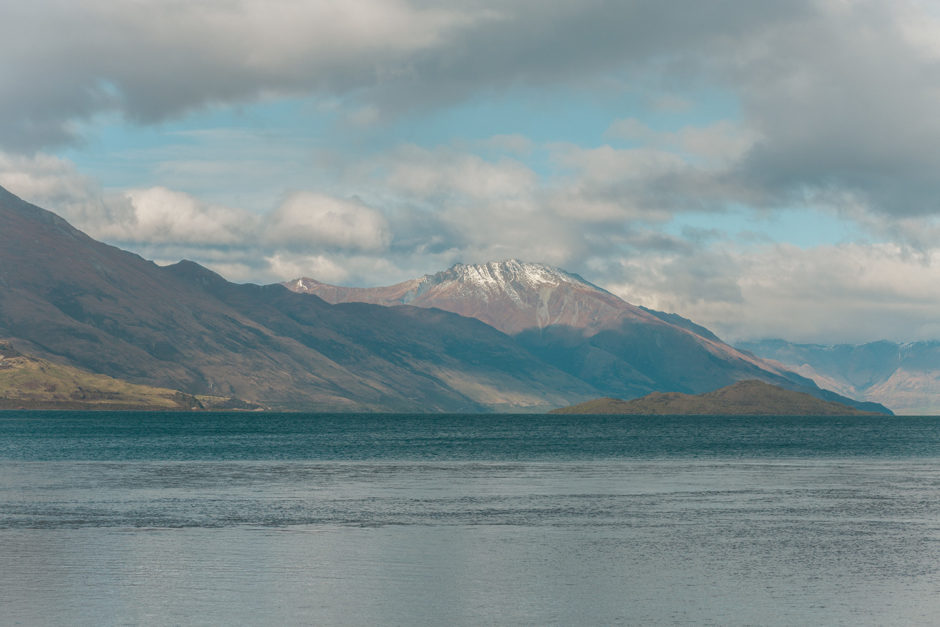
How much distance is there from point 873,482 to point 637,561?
78.4 meters

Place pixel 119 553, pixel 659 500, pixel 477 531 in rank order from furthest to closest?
pixel 659 500 → pixel 477 531 → pixel 119 553

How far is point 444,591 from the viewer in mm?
55688

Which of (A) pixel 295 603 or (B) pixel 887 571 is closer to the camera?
(A) pixel 295 603

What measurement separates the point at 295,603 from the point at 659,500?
60.2 meters

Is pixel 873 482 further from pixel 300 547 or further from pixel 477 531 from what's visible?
pixel 300 547

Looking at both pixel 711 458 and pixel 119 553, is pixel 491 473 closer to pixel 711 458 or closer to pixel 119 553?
pixel 711 458

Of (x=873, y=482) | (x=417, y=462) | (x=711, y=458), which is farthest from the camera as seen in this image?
(x=711, y=458)

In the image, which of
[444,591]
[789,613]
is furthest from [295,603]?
[789,613]

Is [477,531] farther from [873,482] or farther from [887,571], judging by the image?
[873,482]

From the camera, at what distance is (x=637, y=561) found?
6525cm

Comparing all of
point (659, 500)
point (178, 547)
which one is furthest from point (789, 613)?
point (659, 500)

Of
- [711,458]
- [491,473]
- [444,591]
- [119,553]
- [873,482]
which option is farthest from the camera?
[711,458]

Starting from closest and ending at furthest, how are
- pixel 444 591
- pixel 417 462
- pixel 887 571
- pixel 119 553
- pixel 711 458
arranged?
pixel 444 591, pixel 887 571, pixel 119 553, pixel 417 462, pixel 711 458

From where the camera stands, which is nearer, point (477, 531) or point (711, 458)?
point (477, 531)
